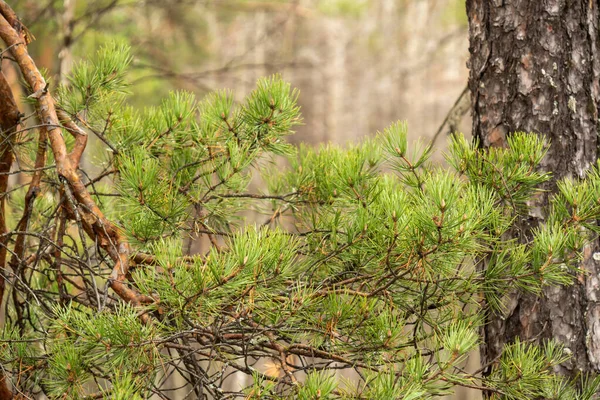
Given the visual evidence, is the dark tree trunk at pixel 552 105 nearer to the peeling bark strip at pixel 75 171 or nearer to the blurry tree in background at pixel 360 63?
the peeling bark strip at pixel 75 171

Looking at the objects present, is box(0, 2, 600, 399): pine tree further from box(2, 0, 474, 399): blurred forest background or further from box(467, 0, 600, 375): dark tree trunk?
box(2, 0, 474, 399): blurred forest background

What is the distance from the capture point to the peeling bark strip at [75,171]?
63.1 inches

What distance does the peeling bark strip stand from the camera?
160 cm

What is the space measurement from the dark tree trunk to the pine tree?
0.31ft

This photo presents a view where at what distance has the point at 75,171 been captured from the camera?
1681mm

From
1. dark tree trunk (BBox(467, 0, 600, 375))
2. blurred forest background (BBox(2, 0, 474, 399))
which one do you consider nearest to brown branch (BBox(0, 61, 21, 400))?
dark tree trunk (BBox(467, 0, 600, 375))

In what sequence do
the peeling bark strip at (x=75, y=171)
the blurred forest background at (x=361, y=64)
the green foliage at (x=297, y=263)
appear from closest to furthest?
the green foliage at (x=297, y=263) < the peeling bark strip at (x=75, y=171) < the blurred forest background at (x=361, y=64)

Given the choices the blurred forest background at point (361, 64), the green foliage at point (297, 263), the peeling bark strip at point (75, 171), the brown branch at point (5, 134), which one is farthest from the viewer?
the blurred forest background at point (361, 64)

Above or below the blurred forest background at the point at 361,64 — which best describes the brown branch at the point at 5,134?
below

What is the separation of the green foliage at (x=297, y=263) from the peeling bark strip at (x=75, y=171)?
0.14 ft

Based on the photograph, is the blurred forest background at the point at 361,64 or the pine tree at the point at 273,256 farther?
the blurred forest background at the point at 361,64

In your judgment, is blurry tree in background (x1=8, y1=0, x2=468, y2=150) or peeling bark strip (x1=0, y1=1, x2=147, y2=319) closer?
peeling bark strip (x1=0, y1=1, x2=147, y2=319)

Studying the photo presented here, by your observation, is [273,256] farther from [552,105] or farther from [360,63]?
[360,63]

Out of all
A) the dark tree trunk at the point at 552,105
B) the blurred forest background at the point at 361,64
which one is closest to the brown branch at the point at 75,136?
the dark tree trunk at the point at 552,105
